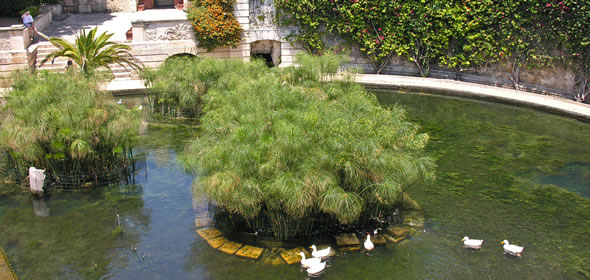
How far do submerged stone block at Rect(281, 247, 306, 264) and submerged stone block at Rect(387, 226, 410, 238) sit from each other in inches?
67.2

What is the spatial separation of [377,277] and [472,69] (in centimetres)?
1411

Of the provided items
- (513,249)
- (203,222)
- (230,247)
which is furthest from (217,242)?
(513,249)

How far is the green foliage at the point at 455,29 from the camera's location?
19297mm

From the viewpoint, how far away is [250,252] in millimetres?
10180

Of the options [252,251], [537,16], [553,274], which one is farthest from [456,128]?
[252,251]

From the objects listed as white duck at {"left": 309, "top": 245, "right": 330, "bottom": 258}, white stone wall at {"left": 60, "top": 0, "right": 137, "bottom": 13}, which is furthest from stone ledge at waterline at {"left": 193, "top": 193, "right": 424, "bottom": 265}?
white stone wall at {"left": 60, "top": 0, "right": 137, "bottom": 13}

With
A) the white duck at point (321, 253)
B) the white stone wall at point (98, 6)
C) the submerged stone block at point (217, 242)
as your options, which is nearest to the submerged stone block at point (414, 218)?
the white duck at point (321, 253)

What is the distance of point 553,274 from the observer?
31.9 ft

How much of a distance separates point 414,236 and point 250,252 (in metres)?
2.93

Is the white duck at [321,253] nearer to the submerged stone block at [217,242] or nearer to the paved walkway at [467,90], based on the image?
the submerged stone block at [217,242]

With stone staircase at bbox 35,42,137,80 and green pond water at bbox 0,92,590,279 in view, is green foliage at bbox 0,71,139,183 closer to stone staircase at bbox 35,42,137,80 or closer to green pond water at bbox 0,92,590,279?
green pond water at bbox 0,92,590,279

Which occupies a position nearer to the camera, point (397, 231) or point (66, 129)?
point (397, 231)

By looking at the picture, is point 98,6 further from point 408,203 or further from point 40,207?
point 408,203

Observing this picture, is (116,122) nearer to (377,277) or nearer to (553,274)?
(377,277)
